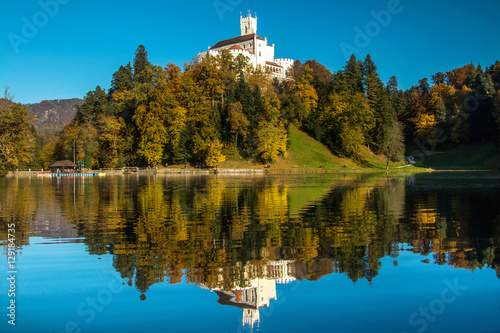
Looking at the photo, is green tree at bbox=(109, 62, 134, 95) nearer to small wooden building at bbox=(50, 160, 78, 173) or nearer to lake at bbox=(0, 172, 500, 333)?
small wooden building at bbox=(50, 160, 78, 173)

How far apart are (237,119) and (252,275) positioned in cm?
7495

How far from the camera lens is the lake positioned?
24.3ft

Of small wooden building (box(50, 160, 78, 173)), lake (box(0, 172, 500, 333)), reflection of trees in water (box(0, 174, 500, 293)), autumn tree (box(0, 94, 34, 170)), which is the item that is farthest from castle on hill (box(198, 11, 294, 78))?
lake (box(0, 172, 500, 333))

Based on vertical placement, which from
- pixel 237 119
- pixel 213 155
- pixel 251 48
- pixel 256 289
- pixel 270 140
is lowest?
pixel 256 289

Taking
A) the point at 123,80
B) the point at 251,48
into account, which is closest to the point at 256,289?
the point at 123,80

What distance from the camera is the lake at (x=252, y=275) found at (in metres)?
7.42

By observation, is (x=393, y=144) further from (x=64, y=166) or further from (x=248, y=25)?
(x=248, y=25)

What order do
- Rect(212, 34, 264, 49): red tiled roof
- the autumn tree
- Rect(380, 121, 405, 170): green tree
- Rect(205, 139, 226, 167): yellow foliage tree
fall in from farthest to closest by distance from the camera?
Rect(212, 34, 264, 49): red tiled roof → Rect(380, 121, 405, 170): green tree → Rect(205, 139, 226, 167): yellow foliage tree → the autumn tree

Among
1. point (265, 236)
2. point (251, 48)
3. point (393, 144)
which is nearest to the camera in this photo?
point (265, 236)

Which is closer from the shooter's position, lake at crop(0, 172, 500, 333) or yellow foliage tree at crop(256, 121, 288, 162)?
lake at crop(0, 172, 500, 333)

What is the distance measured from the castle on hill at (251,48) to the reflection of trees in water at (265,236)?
98.5m

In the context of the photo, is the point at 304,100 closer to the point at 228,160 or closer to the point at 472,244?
the point at 228,160

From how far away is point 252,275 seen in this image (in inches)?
372

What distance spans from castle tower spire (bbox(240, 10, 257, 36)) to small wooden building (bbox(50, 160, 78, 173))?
76.4 metres
